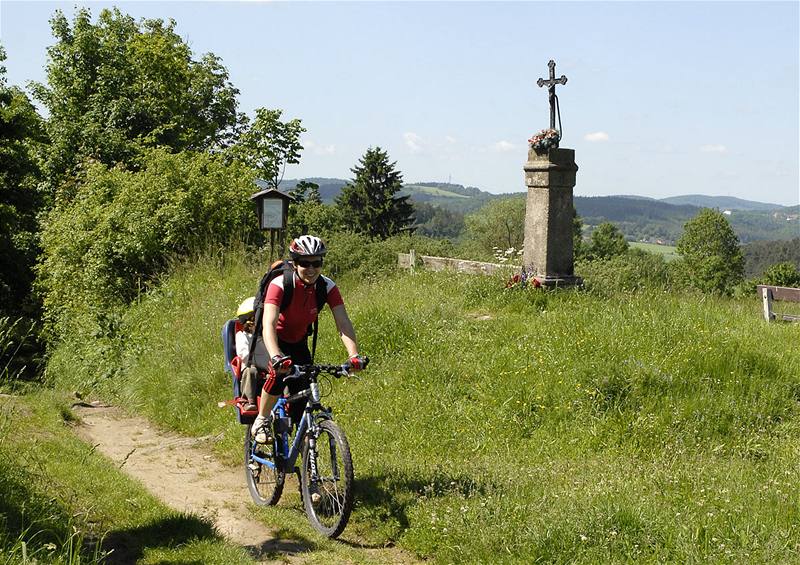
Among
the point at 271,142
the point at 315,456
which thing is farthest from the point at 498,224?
the point at 315,456

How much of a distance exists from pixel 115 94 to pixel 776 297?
25226 mm

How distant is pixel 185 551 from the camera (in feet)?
17.2

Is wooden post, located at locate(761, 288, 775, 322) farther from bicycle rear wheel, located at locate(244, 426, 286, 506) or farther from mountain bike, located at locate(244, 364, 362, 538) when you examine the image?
mountain bike, located at locate(244, 364, 362, 538)

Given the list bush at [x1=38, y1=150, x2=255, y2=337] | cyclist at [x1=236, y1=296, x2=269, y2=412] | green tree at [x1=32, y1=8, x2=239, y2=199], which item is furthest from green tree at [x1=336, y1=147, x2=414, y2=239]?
cyclist at [x1=236, y1=296, x2=269, y2=412]

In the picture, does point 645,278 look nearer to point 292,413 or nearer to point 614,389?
point 614,389

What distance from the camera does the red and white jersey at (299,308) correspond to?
6.12m

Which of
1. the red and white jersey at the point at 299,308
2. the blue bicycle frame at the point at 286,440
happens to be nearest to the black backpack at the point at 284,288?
the red and white jersey at the point at 299,308

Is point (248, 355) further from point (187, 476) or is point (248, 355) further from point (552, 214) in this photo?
point (552, 214)

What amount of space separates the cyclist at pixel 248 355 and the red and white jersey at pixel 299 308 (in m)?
0.33

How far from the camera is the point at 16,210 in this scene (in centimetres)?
2714

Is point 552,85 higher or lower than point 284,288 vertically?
higher

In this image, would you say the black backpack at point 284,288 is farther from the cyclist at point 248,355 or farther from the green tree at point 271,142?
the green tree at point 271,142

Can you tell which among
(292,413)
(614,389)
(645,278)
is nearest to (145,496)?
(292,413)

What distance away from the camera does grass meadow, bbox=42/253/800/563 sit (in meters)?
5.16
